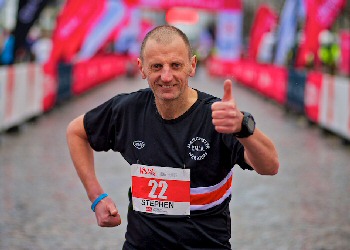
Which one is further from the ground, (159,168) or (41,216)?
(159,168)

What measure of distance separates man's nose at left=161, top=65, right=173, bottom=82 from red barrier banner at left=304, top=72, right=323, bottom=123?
12582 mm

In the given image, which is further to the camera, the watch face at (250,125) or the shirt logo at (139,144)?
the shirt logo at (139,144)

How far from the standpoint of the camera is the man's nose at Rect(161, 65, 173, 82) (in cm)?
299

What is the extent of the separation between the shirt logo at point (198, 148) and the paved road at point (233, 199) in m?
3.16

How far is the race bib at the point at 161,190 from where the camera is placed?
10.5 feet

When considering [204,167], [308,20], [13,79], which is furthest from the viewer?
[308,20]

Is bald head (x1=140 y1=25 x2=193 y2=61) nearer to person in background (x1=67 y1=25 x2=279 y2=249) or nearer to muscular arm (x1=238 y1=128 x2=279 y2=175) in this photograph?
person in background (x1=67 y1=25 x2=279 y2=249)

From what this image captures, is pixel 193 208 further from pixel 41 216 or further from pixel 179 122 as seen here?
pixel 41 216

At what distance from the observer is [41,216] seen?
7195 millimetres

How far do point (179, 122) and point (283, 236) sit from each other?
3.62m

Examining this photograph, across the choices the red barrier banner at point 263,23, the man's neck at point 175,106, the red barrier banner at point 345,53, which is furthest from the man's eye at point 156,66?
the red barrier banner at point 345,53

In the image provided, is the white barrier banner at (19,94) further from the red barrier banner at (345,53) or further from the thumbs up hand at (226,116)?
the red barrier banner at (345,53)

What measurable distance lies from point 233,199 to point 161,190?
4.98 metres

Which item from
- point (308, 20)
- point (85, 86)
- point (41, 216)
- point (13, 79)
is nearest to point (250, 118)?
point (41, 216)
